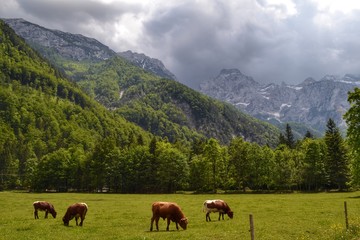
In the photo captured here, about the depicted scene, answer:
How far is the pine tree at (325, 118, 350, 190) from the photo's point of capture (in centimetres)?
10494

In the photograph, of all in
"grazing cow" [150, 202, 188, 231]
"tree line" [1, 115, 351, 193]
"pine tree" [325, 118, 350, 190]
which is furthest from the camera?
"tree line" [1, 115, 351, 193]

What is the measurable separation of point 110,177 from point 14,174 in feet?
240

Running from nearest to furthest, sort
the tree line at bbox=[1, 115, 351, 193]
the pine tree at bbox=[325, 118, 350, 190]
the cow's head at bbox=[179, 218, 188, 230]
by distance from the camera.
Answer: the cow's head at bbox=[179, 218, 188, 230]
the pine tree at bbox=[325, 118, 350, 190]
the tree line at bbox=[1, 115, 351, 193]

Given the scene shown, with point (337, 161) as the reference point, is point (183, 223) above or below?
below

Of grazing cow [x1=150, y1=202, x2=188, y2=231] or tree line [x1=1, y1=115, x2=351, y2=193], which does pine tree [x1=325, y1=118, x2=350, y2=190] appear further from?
grazing cow [x1=150, y1=202, x2=188, y2=231]

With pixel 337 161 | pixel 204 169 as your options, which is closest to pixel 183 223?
pixel 204 169

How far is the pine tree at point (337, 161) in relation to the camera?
10494cm

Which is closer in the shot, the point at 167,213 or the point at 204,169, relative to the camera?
the point at 167,213

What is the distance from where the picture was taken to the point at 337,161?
10719 cm

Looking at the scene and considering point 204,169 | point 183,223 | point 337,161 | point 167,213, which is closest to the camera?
point 167,213

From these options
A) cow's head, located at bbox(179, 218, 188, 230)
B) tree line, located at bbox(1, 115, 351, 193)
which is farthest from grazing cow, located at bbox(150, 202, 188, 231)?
tree line, located at bbox(1, 115, 351, 193)

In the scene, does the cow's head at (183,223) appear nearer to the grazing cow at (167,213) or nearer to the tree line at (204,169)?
the grazing cow at (167,213)

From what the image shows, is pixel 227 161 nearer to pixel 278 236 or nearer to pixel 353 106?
pixel 353 106

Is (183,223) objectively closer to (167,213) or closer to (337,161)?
(167,213)
